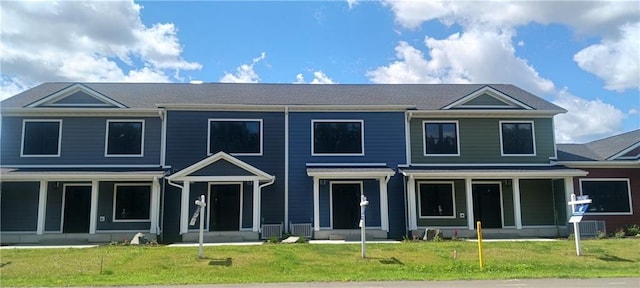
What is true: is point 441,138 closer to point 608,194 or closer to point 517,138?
point 517,138

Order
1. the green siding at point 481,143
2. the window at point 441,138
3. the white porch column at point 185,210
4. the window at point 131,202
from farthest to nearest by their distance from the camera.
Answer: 1. the window at point 441,138
2. the green siding at point 481,143
3. the window at point 131,202
4. the white porch column at point 185,210

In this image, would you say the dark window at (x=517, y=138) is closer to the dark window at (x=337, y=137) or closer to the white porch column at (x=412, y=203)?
the white porch column at (x=412, y=203)

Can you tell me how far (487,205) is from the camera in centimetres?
Result: 2203

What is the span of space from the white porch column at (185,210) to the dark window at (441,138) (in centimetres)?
1033

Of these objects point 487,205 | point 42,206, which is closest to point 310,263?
point 487,205

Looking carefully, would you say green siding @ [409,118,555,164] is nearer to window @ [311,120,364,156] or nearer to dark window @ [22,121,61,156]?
window @ [311,120,364,156]

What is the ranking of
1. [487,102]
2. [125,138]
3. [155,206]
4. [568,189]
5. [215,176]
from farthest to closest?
[487,102], [125,138], [568,189], [155,206], [215,176]

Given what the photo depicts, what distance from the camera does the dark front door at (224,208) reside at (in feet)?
68.2

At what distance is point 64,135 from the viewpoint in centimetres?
2142

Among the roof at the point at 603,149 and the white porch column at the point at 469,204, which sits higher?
the roof at the point at 603,149

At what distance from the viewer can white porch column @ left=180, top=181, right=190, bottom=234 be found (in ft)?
65.1

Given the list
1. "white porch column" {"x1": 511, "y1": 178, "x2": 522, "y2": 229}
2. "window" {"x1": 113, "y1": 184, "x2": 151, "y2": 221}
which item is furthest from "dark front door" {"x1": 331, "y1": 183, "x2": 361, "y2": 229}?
"window" {"x1": 113, "y1": 184, "x2": 151, "y2": 221}

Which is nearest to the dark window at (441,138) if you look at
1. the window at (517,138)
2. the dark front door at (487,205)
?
the dark front door at (487,205)

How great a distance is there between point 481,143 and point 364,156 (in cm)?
527
